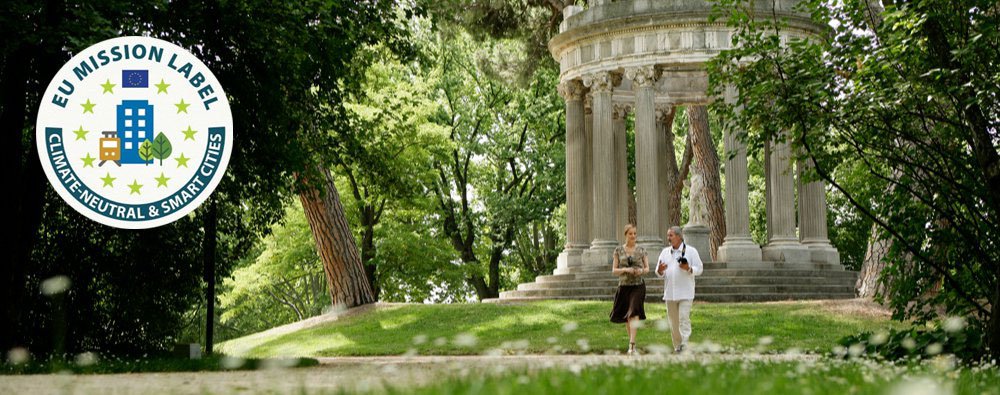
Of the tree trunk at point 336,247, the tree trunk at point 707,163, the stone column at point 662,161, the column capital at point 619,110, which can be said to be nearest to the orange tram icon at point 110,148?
the tree trunk at point 336,247

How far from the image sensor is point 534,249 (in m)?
50.4

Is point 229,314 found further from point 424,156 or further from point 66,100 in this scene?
point 66,100

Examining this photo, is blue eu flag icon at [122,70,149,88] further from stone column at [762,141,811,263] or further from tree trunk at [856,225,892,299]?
stone column at [762,141,811,263]

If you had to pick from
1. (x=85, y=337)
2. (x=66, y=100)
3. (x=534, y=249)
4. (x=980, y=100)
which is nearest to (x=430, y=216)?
(x=534, y=249)

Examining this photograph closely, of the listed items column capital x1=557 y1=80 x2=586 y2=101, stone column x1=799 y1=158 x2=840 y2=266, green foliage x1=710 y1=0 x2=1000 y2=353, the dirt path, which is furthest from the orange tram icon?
stone column x1=799 y1=158 x2=840 y2=266

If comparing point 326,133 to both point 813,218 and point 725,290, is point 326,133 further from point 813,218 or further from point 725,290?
point 813,218

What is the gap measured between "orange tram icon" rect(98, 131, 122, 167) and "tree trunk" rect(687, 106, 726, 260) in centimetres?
2370

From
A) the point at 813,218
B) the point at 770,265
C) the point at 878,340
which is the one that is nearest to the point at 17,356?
the point at 878,340

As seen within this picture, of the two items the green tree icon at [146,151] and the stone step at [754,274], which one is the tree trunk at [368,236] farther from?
the green tree icon at [146,151]

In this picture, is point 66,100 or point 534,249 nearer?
point 66,100

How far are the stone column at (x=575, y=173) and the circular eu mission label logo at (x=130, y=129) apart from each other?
60.6ft

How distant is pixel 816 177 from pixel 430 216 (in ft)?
105

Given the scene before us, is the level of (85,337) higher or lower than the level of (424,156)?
lower

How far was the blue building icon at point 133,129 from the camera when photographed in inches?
528
